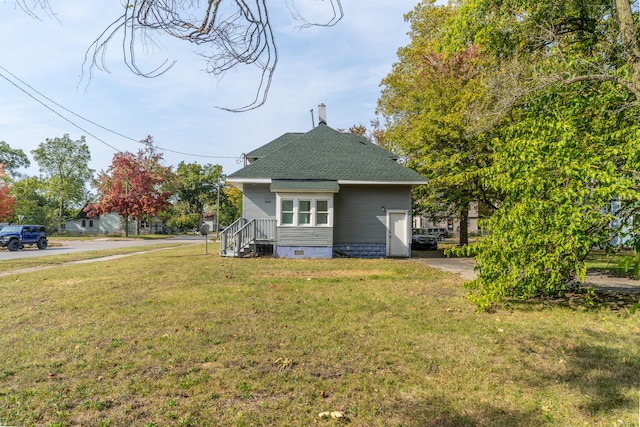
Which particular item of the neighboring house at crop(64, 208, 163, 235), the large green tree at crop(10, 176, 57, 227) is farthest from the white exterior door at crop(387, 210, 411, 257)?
the neighboring house at crop(64, 208, 163, 235)

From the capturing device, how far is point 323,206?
16.8 metres

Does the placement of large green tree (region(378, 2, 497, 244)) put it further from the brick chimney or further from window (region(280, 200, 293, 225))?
window (region(280, 200, 293, 225))

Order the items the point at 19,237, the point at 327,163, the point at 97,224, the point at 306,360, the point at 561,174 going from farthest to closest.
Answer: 1. the point at 97,224
2. the point at 19,237
3. the point at 327,163
4. the point at 561,174
5. the point at 306,360

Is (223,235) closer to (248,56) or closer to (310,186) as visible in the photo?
(310,186)

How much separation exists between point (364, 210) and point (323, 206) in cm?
226

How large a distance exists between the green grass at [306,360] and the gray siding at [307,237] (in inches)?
326

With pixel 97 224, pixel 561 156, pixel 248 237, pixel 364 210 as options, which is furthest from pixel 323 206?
pixel 97 224

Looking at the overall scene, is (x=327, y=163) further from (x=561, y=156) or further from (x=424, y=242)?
(x=561, y=156)

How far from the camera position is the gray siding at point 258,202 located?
1719cm

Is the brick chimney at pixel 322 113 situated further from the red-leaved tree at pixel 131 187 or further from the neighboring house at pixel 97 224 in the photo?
the neighboring house at pixel 97 224

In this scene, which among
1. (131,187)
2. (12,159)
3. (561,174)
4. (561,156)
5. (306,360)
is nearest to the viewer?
(306,360)

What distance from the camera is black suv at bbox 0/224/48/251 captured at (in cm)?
2194

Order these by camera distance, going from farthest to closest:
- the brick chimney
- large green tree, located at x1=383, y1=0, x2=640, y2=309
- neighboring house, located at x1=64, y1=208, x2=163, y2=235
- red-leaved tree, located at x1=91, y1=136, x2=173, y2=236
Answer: neighboring house, located at x1=64, y1=208, x2=163, y2=235 → red-leaved tree, located at x1=91, y1=136, x2=173, y2=236 → the brick chimney → large green tree, located at x1=383, y1=0, x2=640, y2=309

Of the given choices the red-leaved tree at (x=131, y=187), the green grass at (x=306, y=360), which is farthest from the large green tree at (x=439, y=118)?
the red-leaved tree at (x=131, y=187)
